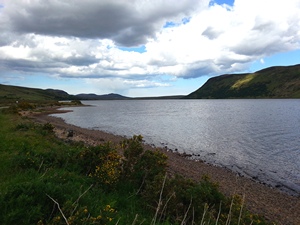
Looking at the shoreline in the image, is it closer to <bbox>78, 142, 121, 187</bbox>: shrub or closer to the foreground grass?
the foreground grass

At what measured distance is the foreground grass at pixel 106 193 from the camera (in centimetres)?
538

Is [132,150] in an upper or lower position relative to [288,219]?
upper

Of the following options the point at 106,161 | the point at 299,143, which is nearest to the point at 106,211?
the point at 106,161

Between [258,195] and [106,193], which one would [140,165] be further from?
[258,195]

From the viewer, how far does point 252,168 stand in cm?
2162

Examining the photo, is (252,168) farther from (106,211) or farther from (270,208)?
(106,211)

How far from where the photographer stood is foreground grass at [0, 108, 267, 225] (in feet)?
17.7

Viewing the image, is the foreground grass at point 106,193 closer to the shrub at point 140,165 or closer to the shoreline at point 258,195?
the shrub at point 140,165

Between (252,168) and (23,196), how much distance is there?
65.6ft

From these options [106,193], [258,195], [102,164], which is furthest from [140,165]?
[258,195]

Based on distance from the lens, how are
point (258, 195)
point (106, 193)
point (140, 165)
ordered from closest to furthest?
1. point (106, 193)
2. point (140, 165)
3. point (258, 195)

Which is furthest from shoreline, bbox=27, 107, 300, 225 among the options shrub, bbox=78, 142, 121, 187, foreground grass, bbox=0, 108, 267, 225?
shrub, bbox=78, 142, 121, 187

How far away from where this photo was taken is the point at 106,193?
8242mm

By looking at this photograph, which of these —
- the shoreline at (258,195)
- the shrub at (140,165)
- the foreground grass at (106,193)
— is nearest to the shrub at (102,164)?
the foreground grass at (106,193)
